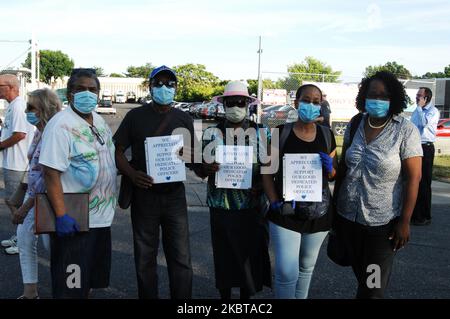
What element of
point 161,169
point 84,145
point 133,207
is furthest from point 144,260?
point 84,145

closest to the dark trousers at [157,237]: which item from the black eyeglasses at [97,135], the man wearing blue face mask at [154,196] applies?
the man wearing blue face mask at [154,196]

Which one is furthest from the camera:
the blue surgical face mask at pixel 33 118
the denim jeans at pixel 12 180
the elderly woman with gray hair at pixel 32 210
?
the denim jeans at pixel 12 180

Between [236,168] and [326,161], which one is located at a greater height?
[326,161]

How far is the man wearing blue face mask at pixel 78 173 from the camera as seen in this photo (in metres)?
3.23

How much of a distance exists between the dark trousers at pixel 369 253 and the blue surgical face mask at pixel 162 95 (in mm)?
1658

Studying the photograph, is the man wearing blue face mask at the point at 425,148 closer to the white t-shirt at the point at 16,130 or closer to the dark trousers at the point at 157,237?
the dark trousers at the point at 157,237

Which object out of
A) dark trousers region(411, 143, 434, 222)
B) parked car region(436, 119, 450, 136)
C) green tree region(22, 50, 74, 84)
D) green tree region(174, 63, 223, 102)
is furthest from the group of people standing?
green tree region(22, 50, 74, 84)

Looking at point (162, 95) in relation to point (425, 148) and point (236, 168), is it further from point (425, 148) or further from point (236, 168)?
point (425, 148)

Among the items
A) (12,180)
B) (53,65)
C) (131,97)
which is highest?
(53,65)

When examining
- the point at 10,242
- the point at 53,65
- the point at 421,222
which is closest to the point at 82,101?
the point at 10,242

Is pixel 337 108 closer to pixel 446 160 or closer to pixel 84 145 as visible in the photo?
pixel 446 160

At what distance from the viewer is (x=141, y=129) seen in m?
3.82

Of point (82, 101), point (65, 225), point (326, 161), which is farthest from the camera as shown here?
point (326, 161)

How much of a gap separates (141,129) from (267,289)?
2151 millimetres
